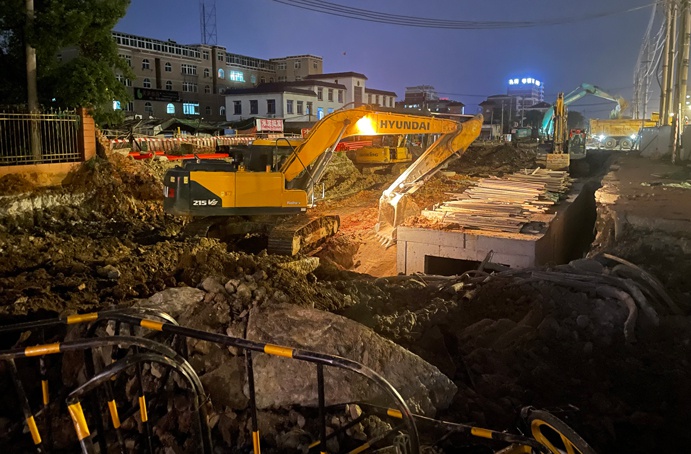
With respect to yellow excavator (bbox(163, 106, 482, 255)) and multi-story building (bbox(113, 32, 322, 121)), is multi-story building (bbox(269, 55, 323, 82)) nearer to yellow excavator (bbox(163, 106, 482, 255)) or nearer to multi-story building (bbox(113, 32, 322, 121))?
multi-story building (bbox(113, 32, 322, 121))

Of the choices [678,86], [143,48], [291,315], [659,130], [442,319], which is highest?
[143,48]

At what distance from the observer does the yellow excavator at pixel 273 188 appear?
10.3 m

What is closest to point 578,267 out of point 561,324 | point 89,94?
point 561,324

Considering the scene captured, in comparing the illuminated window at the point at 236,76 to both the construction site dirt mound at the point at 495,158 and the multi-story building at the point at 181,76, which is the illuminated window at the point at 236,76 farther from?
the construction site dirt mound at the point at 495,158

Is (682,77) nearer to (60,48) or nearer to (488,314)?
(488,314)

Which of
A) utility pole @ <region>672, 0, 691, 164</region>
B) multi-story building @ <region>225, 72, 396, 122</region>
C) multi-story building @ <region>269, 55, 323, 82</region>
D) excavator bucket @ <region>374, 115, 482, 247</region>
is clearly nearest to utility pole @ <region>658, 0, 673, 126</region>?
utility pole @ <region>672, 0, 691, 164</region>

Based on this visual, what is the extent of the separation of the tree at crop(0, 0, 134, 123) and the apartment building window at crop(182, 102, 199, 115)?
3471 cm

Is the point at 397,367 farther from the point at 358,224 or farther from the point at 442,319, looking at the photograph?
the point at 358,224

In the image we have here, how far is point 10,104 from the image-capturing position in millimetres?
15609

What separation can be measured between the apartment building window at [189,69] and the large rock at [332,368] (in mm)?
52758

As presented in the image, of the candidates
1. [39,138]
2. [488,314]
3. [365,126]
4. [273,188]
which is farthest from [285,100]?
[488,314]

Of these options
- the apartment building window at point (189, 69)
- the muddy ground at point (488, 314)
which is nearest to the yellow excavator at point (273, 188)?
the muddy ground at point (488, 314)

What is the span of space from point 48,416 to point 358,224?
485 inches

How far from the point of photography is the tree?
15.0 metres
